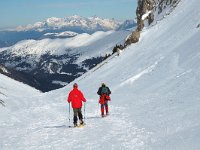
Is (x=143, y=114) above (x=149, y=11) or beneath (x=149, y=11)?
beneath

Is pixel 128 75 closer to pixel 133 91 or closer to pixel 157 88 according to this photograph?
pixel 133 91

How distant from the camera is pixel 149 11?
86250 mm

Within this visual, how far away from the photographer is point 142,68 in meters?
46.5

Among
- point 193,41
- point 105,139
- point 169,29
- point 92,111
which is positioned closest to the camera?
point 105,139

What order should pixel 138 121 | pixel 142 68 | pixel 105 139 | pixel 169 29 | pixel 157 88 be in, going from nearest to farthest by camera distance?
pixel 105 139, pixel 138 121, pixel 157 88, pixel 142 68, pixel 169 29

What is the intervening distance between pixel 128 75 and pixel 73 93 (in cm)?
2484

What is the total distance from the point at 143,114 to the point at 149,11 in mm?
64569

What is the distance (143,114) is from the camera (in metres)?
24.2

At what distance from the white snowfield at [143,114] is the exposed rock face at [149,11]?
16079 mm

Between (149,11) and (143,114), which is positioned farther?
(149,11)

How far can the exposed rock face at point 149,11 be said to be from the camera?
71.8 metres

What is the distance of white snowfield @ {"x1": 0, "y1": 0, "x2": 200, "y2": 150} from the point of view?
1700 centimetres

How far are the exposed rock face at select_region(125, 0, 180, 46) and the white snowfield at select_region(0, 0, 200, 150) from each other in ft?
52.8

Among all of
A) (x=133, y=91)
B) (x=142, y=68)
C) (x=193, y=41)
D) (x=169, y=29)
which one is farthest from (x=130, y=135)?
(x=169, y=29)
